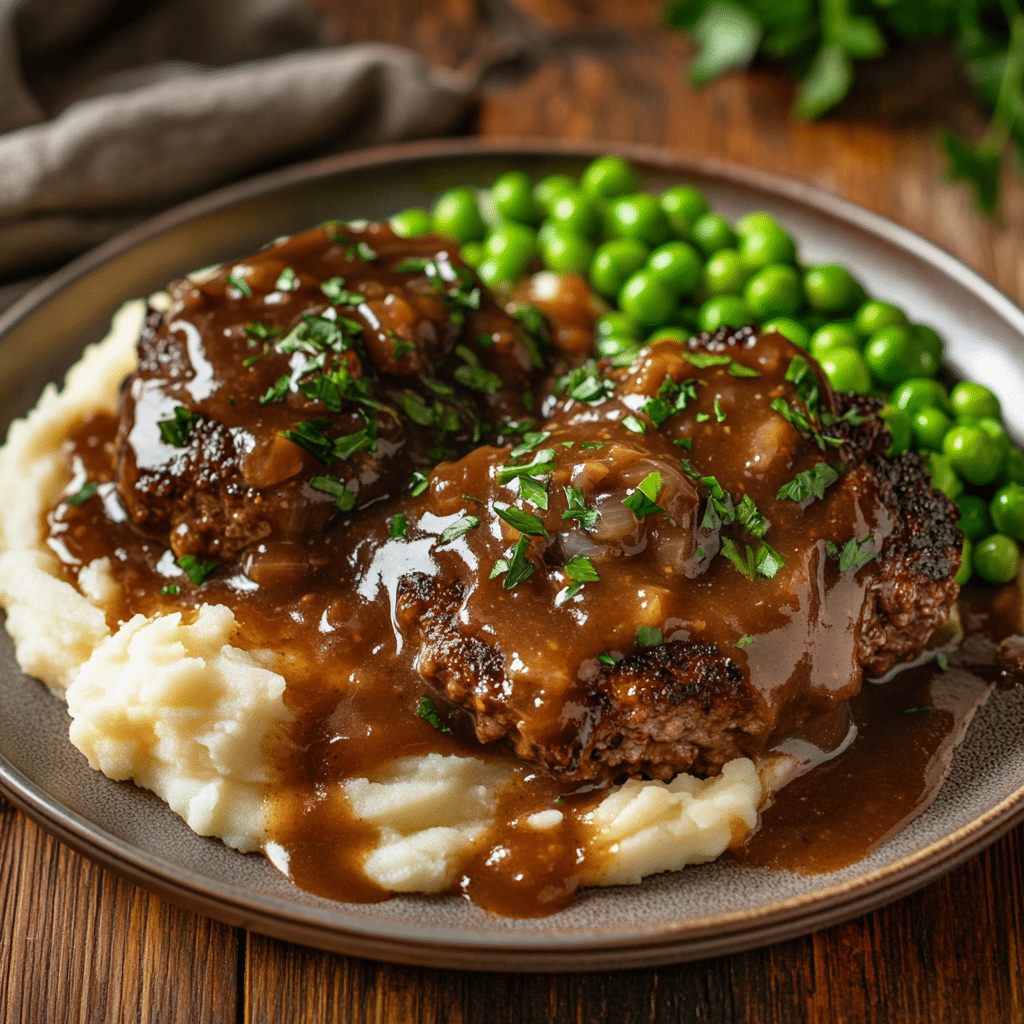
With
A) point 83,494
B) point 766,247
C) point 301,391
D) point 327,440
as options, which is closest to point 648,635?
point 327,440

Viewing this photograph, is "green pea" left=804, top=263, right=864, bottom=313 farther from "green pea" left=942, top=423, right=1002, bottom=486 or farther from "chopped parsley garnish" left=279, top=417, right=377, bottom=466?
"chopped parsley garnish" left=279, top=417, right=377, bottom=466

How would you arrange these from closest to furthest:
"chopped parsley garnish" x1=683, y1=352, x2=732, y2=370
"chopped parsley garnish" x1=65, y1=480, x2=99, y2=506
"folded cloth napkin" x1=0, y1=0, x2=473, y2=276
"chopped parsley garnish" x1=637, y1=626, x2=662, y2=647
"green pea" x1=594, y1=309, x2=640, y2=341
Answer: "chopped parsley garnish" x1=637, y1=626, x2=662, y2=647 → "chopped parsley garnish" x1=683, y1=352, x2=732, y2=370 → "chopped parsley garnish" x1=65, y1=480, x2=99, y2=506 → "green pea" x1=594, y1=309, x2=640, y2=341 → "folded cloth napkin" x1=0, y1=0, x2=473, y2=276

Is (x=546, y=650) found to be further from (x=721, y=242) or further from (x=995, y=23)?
(x=995, y=23)

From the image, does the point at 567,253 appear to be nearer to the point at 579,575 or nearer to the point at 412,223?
the point at 412,223

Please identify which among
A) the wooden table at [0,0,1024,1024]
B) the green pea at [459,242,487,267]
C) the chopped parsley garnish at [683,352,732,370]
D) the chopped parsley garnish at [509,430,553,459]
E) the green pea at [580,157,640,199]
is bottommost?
the wooden table at [0,0,1024,1024]

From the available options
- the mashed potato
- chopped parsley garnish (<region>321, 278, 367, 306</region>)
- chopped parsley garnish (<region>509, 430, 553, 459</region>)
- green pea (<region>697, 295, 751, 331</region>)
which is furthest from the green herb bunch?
the mashed potato

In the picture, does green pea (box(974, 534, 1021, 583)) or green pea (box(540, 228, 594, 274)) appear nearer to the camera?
green pea (box(974, 534, 1021, 583))

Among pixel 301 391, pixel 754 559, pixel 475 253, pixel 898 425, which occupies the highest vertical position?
pixel 475 253

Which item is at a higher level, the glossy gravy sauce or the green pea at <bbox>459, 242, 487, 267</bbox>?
the green pea at <bbox>459, 242, 487, 267</bbox>
